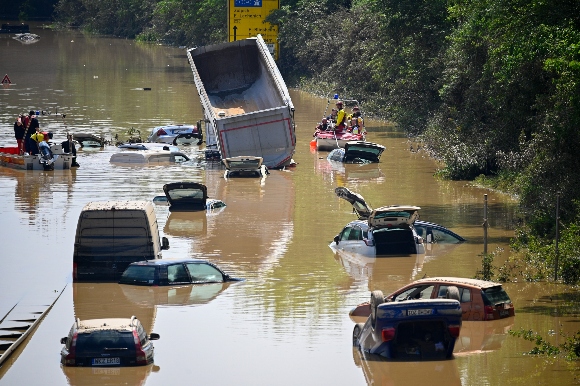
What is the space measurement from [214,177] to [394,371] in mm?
24290

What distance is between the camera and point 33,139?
4475cm

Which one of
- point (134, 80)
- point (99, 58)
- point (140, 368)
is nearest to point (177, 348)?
point (140, 368)

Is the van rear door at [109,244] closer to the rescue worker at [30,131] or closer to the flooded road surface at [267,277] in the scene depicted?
the flooded road surface at [267,277]

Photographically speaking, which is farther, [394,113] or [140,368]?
[394,113]

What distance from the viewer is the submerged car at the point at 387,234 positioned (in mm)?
28547

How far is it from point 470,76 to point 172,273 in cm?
1844

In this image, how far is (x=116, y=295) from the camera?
24734 millimetres

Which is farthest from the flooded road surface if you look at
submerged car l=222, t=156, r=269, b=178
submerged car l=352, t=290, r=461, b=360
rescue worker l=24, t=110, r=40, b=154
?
rescue worker l=24, t=110, r=40, b=154

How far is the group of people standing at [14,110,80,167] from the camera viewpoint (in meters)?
44.4

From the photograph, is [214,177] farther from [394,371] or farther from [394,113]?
[394,371]

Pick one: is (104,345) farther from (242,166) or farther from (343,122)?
(343,122)

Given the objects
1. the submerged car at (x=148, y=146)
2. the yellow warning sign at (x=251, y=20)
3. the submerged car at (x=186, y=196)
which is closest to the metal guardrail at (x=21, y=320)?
the submerged car at (x=186, y=196)

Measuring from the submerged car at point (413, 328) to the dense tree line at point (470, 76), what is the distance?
283 inches

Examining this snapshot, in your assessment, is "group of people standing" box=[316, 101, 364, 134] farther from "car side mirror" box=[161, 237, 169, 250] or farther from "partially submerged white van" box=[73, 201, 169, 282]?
"partially submerged white van" box=[73, 201, 169, 282]
